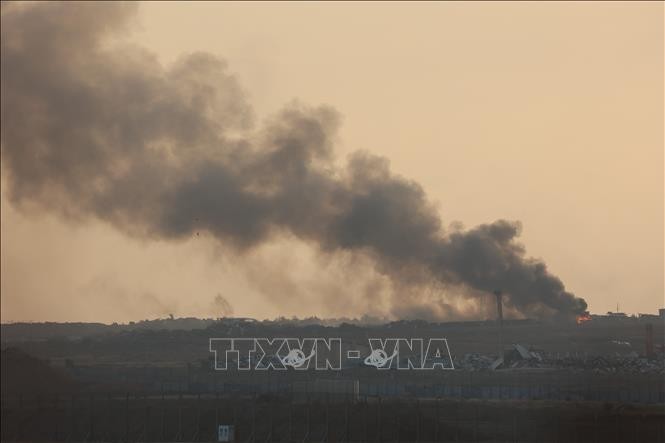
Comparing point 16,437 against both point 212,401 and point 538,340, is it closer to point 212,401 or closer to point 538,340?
point 212,401

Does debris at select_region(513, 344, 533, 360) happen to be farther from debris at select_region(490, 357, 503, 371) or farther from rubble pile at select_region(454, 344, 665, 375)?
debris at select_region(490, 357, 503, 371)

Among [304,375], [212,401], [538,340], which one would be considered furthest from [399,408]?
[538,340]

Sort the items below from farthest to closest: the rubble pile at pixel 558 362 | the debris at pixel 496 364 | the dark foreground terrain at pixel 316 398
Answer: the debris at pixel 496 364, the rubble pile at pixel 558 362, the dark foreground terrain at pixel 316 398

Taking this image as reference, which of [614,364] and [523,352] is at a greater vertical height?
[523,352]

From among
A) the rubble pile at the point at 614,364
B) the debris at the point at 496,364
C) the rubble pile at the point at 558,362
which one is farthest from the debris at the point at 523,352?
the rubble pile at the point at 614,364

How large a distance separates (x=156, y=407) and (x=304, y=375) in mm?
44163

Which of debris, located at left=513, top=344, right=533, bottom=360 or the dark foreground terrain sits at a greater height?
debris, located at left=513, top=344, right=533, bottom=360
